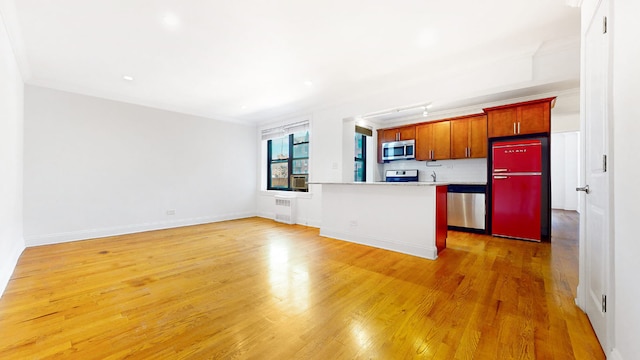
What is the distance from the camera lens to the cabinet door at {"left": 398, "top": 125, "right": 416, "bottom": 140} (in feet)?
18.0

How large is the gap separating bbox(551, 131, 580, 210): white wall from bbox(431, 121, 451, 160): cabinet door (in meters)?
5.44

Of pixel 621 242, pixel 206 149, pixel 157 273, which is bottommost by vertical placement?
pixel 157 273

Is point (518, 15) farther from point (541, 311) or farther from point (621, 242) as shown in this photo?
point (541, 311)

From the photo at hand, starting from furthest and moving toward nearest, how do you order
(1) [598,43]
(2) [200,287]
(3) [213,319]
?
(2) [200,287] → (3) [213,319] → (1) [598,43]

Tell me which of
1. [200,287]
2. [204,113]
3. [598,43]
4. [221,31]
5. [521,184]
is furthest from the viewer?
[204,113]

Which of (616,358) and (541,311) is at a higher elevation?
(616,358)

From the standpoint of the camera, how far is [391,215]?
354cm

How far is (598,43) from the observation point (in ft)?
5.33

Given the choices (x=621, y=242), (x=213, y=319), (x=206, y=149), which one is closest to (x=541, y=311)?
(x=621, y=242)

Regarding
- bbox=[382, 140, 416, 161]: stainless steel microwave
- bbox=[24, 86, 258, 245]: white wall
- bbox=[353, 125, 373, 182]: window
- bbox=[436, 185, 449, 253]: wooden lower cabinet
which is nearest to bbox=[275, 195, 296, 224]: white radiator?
bbox=[24, 86, 258, 245]: white wall

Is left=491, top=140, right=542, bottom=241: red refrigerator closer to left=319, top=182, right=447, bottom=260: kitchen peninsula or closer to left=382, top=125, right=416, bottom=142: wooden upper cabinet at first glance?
left=319, top=182, right=447, bottom=260: kitchen peninsula

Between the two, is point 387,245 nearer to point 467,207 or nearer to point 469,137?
point 467,207

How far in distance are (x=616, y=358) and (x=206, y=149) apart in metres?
6.28

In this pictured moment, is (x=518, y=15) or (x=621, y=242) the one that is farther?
(x=518, y=15)
